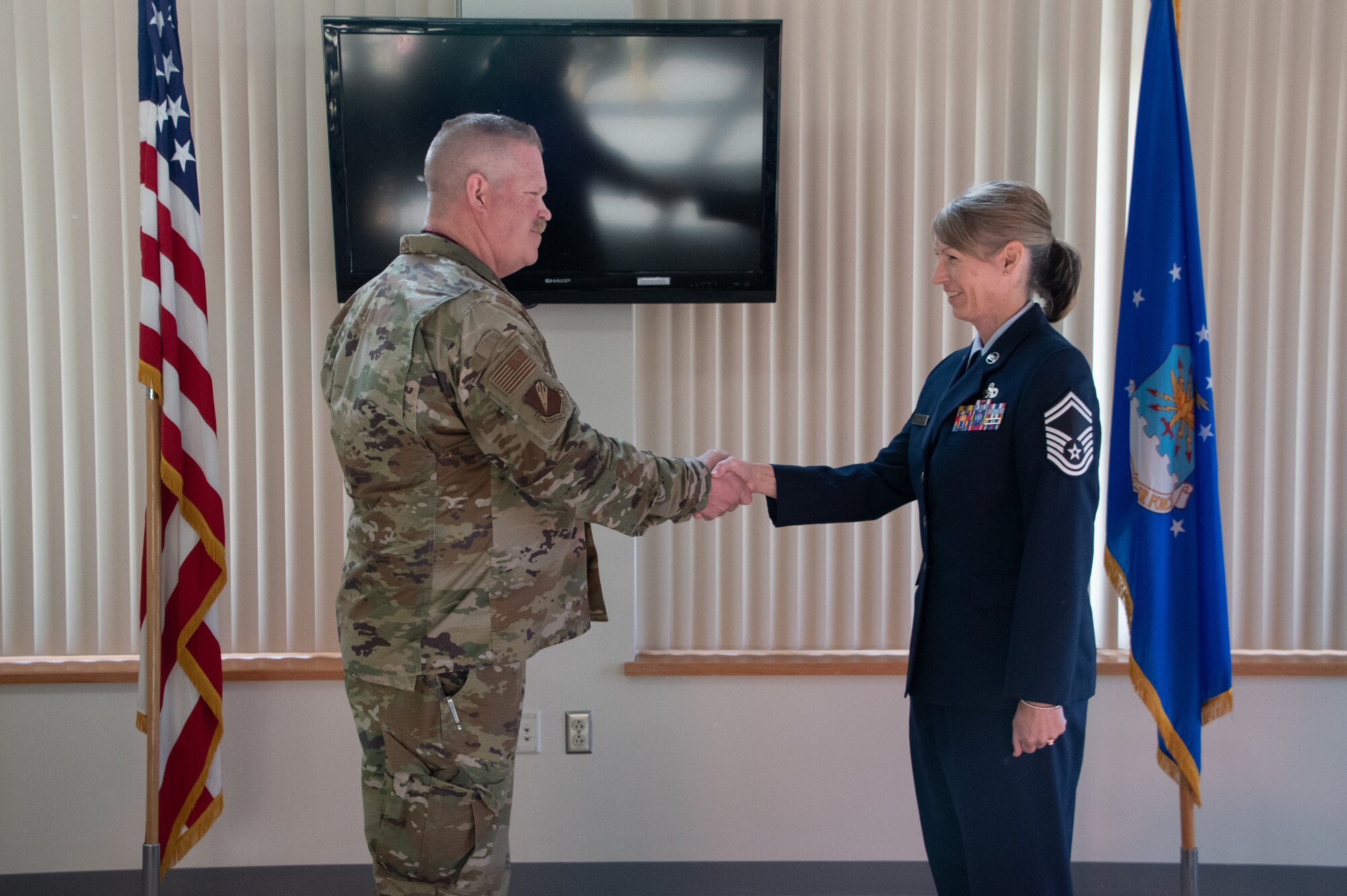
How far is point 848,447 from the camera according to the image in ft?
9.18

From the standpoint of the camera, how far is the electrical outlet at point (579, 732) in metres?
2.71

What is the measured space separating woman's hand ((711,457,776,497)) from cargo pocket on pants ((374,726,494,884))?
87 centimetres

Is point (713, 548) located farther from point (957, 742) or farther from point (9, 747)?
point (9, 747)

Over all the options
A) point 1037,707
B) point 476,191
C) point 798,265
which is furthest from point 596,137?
point 1037,707

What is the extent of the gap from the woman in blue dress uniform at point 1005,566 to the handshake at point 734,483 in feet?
1.32

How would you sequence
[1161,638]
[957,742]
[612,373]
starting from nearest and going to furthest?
[957,742] → [1161,638] → [612,373]

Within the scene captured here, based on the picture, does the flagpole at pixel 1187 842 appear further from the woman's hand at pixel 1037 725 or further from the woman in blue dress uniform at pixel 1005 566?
the woman's hand at pixel 1037 725

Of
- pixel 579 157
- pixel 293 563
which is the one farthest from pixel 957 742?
pixel 293 563

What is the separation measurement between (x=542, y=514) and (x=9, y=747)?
1985 mm

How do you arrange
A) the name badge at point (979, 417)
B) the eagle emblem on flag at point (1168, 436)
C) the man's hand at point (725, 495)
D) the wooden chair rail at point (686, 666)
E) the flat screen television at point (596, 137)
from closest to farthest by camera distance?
the name badge at point (979, 417) → the man's hand at point (725, 495) → the eagle emblem on flag at point (1168, 436) → the flat screen television at point (596, 137) → the wooden chair rail at point (686, 666)

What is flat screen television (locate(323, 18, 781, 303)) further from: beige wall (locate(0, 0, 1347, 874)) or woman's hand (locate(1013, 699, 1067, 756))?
woman's hand (locate(1013, 699, 1067, 756))

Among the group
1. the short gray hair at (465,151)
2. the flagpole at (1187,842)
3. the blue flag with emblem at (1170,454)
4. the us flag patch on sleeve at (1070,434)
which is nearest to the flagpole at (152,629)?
the short gray hair at (465,151)

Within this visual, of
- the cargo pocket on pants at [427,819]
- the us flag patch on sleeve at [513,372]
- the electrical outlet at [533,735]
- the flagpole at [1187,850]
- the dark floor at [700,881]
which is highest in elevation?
the us flag patch on sleeve at [513,372]

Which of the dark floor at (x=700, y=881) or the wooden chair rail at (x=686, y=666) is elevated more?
the wooden chair rail at (x=686, y=666)
